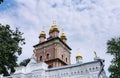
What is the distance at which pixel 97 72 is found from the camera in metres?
25.1

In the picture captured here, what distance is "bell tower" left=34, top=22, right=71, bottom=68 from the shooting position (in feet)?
143

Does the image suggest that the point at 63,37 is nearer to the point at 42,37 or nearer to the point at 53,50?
the point at 42,37

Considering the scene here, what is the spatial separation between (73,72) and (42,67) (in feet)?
12.7

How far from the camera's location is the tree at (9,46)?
82.8ft

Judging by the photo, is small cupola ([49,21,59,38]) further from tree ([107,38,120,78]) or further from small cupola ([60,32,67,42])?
tree ([107,38,120,78])

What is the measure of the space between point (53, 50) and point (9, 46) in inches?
720

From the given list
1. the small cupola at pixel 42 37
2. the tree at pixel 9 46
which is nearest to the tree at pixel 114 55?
the tree at pixel 9 46

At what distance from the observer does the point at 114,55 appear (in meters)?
23.6

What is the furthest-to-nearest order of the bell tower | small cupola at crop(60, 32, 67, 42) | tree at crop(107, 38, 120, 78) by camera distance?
small cupola at crop(60, 32, 67, 42) → the bell tower → tree at crop(107, 38, 120, 78)

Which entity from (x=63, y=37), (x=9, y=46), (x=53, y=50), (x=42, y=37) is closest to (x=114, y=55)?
(x=9, y=46)

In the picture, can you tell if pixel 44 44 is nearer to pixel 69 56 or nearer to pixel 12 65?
pixel 69 56

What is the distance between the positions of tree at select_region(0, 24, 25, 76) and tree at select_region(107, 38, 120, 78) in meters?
10.1

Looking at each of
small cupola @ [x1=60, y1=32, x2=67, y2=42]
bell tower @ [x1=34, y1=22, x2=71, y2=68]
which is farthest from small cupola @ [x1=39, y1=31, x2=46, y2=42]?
small cupola @ [x1=60, y1=32, x2=67, y2=42]

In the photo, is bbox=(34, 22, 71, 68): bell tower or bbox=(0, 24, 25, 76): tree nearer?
bbox=(0, 24, 25, 76): tree
